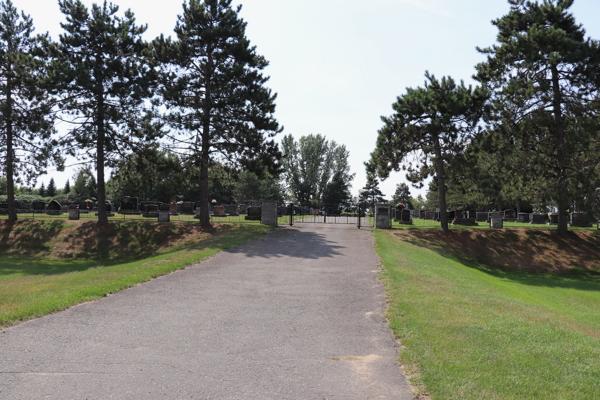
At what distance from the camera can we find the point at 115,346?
5434 millimetres

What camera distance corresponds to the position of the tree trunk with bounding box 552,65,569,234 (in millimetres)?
21844

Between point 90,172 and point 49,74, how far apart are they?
6.13 meters

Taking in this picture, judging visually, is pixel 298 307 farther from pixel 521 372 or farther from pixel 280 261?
pixel 280 261

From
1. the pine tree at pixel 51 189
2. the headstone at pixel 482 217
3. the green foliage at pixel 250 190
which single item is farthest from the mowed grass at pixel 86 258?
the pine tree at pixel 51 189

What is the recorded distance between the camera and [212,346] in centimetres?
554

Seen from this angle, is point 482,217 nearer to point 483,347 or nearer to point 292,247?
point 292,247

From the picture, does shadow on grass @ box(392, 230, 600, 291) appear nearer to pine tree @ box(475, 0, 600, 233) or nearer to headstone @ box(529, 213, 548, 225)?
pine tree @ box(475, 0, 600, 233)

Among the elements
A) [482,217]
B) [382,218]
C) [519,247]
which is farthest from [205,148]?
[482,217]

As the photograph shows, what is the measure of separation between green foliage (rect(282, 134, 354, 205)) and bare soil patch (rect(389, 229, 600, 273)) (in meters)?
48.9

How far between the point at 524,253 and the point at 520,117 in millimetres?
7766

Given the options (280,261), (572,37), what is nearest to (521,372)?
(280,261)

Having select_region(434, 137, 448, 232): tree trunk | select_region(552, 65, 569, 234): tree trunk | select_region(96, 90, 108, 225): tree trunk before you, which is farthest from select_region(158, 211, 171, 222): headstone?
select_region(552, 65, 569, 234): tree trunk

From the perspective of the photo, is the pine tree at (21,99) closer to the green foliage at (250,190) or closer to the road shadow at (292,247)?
the road shadow at (292,247)

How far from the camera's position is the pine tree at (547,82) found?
2206 cm
